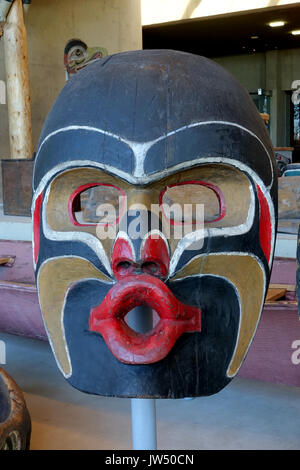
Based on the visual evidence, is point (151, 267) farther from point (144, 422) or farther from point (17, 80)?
point (17, 80)

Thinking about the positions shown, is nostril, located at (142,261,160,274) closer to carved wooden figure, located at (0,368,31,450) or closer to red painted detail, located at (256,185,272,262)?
red painted detail, located at (256,185,272,262)

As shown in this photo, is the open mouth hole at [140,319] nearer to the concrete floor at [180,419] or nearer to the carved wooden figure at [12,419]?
the carved wooden figure at [12,419]

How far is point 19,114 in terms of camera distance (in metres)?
5.59

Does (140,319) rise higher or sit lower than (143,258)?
lower

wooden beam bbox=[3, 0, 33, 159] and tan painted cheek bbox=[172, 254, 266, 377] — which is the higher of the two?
wooden beam bbox=[3, 0, 33, 159]

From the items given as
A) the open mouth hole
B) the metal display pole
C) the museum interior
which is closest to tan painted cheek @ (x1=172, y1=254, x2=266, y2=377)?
the museum interior

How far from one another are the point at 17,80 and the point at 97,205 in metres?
2.64

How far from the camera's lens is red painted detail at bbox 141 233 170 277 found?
117 centimetres

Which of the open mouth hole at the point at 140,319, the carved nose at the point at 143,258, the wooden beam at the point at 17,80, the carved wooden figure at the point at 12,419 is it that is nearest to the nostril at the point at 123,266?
the carved nose at the point at 143,258

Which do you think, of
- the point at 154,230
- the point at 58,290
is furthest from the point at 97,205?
the point at 154,230

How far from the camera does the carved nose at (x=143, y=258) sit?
1.17m

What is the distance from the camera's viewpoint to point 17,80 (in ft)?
18.1

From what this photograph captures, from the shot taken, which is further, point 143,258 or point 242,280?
point 242,280

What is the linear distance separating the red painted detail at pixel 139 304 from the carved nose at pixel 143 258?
0.03 meters
